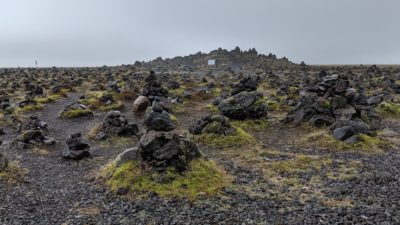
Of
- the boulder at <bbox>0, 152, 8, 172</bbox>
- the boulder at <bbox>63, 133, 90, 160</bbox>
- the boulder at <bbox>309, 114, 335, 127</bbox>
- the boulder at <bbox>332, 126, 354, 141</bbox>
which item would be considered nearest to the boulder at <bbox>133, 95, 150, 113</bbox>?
the boulder at <bbox>63, 133, 90, 160</bbox>

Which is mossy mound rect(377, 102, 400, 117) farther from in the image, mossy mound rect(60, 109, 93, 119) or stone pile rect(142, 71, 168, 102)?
mossy mound rect(60, 109, 93, 119)

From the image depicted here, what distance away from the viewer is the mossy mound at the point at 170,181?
55.5 ft

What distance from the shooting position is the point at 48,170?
21.8 meters

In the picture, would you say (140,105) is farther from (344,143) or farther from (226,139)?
(344,143)

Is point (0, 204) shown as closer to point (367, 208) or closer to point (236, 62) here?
point (367, 208)

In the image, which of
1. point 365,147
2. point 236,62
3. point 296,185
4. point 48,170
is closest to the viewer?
point 296,185

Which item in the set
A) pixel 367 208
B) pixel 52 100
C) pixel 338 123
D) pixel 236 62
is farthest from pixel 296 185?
pixel 236 62

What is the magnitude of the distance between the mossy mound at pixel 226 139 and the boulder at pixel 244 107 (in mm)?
7144

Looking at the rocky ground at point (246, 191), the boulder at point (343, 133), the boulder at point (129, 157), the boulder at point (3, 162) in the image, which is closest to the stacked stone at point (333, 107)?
the boulder at point (343, 133)

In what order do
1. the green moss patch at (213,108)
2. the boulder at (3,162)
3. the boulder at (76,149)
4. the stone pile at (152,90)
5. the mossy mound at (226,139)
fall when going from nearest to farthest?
the boulder at (3,162) < the boulder at (76,149) < the mossy mound at (226,139) < the green moss patch at (213,108) < the stone pile at (152,90)

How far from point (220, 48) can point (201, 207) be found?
188113 millimetres

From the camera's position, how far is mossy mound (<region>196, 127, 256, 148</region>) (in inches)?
1052

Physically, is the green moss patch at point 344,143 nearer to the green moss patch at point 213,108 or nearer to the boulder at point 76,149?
the boulder at point 76,149

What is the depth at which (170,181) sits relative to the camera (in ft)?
58.1
